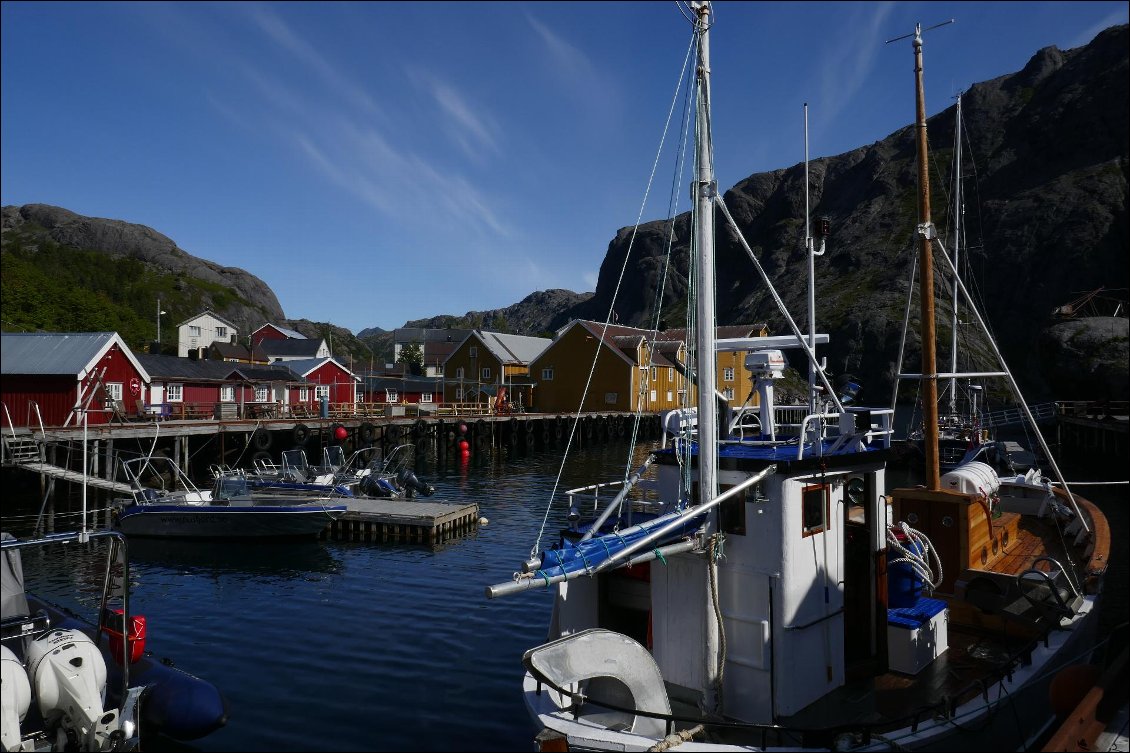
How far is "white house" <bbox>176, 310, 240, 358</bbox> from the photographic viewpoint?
311ft

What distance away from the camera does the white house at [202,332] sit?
3730 inches

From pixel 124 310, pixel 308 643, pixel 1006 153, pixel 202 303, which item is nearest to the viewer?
pixel 308 643

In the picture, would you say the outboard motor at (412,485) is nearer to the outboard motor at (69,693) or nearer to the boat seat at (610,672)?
the outboard motor at (69,693)

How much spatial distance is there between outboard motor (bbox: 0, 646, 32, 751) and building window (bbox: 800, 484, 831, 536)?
9.71 m

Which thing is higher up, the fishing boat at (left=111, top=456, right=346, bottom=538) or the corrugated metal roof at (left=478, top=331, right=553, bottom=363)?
the corrugated metal roof at (left=478, top=331, right=553, bottom=363)

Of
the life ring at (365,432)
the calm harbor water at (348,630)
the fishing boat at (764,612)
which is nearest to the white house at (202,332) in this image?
the life ring at (365,432)

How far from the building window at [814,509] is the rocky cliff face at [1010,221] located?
218 ft

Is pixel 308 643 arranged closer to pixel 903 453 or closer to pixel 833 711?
pixel 833 711

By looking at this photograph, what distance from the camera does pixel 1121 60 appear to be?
363 feet

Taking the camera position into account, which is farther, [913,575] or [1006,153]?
[1006,153]

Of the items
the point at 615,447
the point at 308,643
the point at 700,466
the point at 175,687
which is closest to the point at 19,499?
the point at 308,643

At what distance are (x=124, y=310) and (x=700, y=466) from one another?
11655 cm

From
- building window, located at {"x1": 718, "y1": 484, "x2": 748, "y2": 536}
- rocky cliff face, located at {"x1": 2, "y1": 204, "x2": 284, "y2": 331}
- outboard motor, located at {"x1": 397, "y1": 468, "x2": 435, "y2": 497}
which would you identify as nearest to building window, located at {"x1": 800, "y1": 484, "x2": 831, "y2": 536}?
building window, located at {"x1": 718, "y1": 484, "x2": 748, "y2": 536}

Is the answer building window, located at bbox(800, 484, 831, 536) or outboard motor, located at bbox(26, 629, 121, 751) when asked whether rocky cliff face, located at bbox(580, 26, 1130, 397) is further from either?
outboard motor, located at bbox(26, 629, 121, 751)
